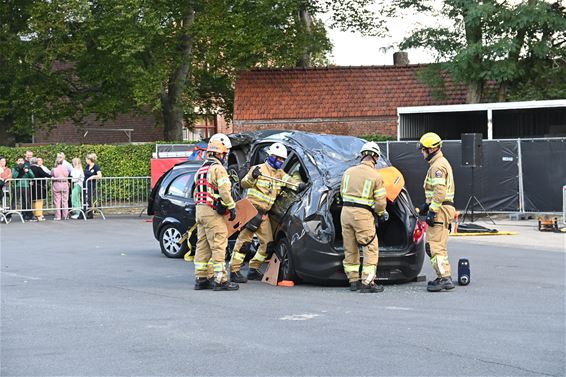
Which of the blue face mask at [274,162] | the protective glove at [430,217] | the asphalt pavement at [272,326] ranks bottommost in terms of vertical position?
the asphalt pavement at [272,326]

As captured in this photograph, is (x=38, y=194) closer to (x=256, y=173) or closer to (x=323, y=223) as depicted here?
(x=256, y=173)

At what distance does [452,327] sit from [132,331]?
3048 millimetres

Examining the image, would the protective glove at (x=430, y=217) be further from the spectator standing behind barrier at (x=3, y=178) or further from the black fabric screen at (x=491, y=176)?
the spectator standing behind barrier at (x=3, y=178)

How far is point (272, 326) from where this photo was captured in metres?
9.50

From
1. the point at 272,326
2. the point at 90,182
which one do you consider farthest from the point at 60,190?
the point at 272,326

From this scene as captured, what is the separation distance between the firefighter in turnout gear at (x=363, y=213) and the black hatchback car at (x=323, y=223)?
0.35m

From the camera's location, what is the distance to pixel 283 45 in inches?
1542

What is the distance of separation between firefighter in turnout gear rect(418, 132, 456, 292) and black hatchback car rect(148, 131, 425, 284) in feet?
1.70

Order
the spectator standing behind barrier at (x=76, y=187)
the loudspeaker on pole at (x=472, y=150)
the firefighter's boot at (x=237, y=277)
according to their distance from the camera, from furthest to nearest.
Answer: the spectator standing behind barrier at (x=76, y=187) → the loudspeaker on pole at (x=472, y=150) → the firefighter's boot at (x=237, y=277)

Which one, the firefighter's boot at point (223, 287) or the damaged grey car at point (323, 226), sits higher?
the damaged grey car at point (323, 226)

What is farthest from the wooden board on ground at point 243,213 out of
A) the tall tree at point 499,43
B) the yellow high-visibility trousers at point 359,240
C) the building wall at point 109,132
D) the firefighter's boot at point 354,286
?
the building wall at point 109,132

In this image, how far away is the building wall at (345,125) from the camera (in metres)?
36.4

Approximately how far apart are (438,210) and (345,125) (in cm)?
2504

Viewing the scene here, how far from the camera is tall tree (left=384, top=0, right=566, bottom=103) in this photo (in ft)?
95.6
